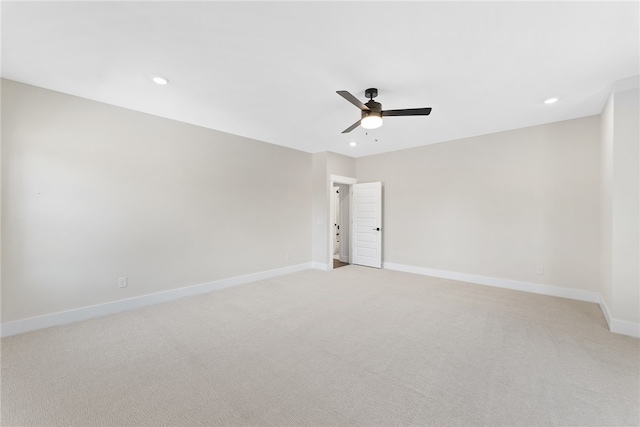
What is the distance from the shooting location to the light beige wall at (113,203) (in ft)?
9.20

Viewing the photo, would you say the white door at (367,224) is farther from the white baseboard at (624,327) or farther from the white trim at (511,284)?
the white baseboard at (624,327)

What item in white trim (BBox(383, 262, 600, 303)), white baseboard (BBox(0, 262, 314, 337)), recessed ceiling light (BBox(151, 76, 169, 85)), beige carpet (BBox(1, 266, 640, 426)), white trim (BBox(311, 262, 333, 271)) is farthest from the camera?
white trim (BBox(311, 262, 333, 271))

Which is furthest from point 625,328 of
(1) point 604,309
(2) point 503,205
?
(2) point 503,205

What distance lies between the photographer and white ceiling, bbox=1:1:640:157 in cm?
182

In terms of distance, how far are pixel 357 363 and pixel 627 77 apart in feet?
13.3

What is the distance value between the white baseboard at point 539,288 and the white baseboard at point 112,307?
342 centimetres

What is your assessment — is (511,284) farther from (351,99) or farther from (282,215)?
(282,215)

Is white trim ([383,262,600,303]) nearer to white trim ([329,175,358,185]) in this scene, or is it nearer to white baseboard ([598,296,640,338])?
white baseboard ([598,296,640,338])

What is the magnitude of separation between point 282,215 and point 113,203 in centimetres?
282

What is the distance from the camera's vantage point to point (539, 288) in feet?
13.6

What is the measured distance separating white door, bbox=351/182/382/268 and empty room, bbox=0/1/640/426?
1.08 metres

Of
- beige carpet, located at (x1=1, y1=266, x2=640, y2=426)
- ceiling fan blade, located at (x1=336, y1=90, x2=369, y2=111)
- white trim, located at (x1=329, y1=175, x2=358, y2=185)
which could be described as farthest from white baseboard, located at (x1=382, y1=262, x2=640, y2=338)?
ceiling fan blade, located at (x1=336, y1=90, x2=369, y2=111)

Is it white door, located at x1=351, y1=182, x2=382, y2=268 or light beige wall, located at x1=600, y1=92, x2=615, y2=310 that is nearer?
light beige wall, located at x1=600, y1=92, x2=615, y2=310

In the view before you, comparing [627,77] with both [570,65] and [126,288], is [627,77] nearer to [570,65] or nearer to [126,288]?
[570,65]
